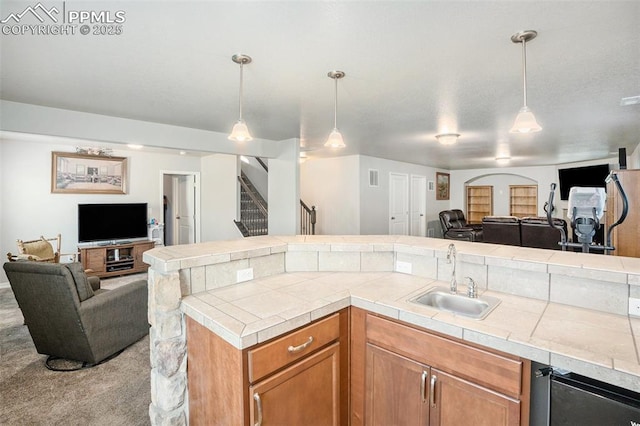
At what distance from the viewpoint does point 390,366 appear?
1.60 metres

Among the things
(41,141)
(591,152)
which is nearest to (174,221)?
(41,141)

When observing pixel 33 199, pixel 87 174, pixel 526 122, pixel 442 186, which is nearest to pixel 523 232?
pixel 442 186

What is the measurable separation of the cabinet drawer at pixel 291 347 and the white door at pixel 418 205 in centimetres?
717

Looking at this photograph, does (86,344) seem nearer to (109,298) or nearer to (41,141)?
(109,298)

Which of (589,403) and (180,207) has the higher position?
(180,207)

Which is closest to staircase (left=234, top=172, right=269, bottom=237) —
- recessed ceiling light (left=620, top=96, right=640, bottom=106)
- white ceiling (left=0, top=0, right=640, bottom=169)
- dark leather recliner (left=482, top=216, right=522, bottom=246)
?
white ceiling (left=0, top=0, right=640, bottom=169)

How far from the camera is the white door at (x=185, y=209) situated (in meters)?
7.11

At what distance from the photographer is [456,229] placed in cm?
799

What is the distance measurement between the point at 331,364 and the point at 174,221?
695 centimetres

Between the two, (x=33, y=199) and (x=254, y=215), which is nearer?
(x=33, y=199)

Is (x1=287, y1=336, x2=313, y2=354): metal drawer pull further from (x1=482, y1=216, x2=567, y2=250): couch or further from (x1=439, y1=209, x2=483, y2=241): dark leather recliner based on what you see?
(x1=439, y1=209, x2=483, y2=241): dark leather recliner

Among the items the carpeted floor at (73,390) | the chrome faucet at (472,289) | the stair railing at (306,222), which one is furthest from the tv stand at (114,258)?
the chrome faucet at (472,289)

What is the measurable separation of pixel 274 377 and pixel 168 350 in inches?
26.9

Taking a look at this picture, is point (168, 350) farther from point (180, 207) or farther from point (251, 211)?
point (180, 207)
